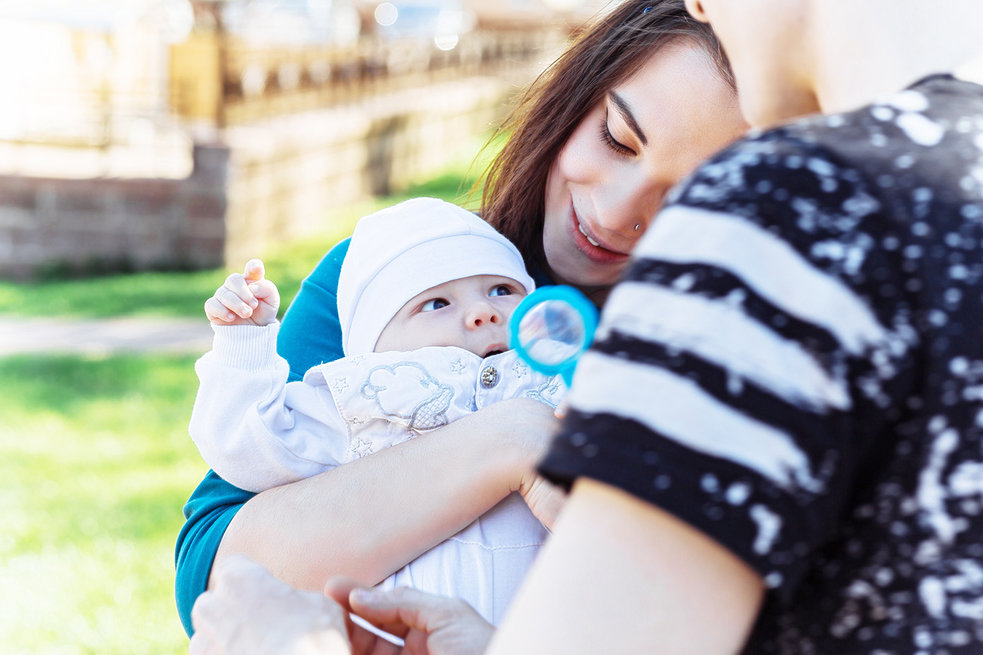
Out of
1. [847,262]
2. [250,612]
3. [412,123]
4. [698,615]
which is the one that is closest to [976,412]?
[847,262]

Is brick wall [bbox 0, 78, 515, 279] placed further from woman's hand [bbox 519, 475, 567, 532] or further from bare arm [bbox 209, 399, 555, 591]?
woman's hand [bbox 519, 475, 567, 532]

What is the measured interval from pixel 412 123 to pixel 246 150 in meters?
4.69

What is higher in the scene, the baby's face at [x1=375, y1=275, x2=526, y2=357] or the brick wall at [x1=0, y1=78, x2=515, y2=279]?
the baby's face at [x1=375, y1=275, x2=526, y2=357]

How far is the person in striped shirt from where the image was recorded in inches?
31.2

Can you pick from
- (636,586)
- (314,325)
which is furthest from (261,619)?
(314,325)

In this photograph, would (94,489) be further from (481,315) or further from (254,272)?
(481,315)

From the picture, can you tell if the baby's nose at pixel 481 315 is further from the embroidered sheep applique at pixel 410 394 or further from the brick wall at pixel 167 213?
the brick wall at pixel 167 213

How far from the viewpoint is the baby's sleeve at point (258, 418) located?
6.10ft

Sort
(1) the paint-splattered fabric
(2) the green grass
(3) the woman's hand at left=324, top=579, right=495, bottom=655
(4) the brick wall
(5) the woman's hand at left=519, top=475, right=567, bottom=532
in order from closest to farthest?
(1) the paint-splattered fabric, (3) the woman's hand at left=324, top=579, right=495, bottom=655, (5) the woman's hand at left=519, top=475, right=567, bottom=532, (2) the green grass, (4) the brick wall

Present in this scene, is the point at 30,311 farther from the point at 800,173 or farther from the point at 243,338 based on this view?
the point at 800,173

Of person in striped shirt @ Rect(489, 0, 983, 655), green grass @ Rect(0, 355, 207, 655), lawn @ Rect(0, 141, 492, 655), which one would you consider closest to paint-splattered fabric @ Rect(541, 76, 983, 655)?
person in striped shirt @ Rect(489, 0, 983, 655)

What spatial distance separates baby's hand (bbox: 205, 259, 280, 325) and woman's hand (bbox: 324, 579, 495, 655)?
684mm

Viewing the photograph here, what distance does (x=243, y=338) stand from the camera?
191 cm

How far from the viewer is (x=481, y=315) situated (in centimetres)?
204
